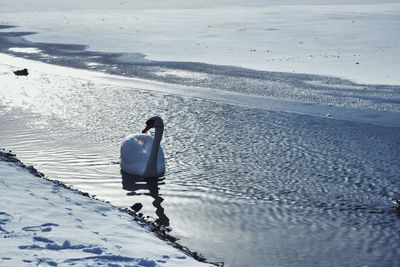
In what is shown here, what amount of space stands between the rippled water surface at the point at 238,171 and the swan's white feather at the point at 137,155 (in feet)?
0.77

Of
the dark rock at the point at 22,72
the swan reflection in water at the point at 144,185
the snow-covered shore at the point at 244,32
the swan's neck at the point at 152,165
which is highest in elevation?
the snow-covered shore at the point at 244,32

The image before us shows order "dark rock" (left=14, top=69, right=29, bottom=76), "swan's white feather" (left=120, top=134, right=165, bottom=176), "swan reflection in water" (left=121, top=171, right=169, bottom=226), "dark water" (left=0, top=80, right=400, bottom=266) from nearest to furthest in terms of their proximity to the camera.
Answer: "dark water" (left=0, top=80, right=400, bottom=266), "swan reflection in water" (left=121, top=171, right=169, bottom=226), "swan's white feather" (left=120, top=134, right=165, bottom=176), "dark rock" (left=14, top=69, right=29, bottom=76)

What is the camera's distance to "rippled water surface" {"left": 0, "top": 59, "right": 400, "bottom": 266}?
9.14 m

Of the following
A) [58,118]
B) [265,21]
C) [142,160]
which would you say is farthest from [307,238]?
[265,21]

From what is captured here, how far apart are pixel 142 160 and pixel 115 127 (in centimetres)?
354

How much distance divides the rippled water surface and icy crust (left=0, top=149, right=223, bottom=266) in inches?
30.6

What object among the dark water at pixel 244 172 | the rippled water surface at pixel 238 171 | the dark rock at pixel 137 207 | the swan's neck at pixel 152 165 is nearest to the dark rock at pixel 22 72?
the rippled water surface at pixel 238 171

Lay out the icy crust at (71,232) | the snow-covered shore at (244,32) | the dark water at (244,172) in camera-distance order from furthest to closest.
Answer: the snow-covered shore at (244,32)
the dark water at (244,172)
the icy crust at (71,232)

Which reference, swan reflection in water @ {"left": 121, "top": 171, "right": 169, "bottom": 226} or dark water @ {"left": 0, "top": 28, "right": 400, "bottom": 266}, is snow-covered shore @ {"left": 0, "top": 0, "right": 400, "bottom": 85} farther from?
swan reflection in water @ {"left": 121, "top": 171, "right": 169, "bottom": 226}

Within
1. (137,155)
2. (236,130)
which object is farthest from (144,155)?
(236,130)

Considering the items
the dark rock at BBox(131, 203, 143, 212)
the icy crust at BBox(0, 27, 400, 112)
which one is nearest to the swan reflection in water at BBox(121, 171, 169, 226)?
the dark rock at BBox(131, 203, 143, 212)

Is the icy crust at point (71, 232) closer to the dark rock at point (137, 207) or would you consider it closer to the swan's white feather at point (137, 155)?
the dark rock at point (137, 207)

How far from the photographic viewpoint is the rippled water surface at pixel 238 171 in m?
9.14

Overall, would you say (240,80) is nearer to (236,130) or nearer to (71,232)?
(236,130)
